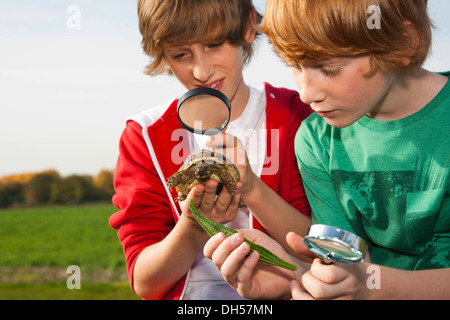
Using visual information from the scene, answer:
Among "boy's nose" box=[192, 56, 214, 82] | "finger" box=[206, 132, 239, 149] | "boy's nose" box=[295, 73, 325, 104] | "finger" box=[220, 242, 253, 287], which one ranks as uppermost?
"boy's nose" box=[192, 56, 214, 82]

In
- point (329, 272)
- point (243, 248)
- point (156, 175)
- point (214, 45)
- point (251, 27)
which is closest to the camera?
point (329, 272)

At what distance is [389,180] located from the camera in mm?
2439

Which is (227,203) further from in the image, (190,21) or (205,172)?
(190,21)

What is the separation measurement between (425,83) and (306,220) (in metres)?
1.01

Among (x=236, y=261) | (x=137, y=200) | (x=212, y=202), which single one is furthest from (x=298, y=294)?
(x=137, y=200)

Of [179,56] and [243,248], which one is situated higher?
[179,56]

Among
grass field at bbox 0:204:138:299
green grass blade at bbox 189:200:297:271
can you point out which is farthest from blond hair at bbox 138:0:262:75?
grass field at bbox 0:204:138:299

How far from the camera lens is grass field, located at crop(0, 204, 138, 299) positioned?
9.98 meters

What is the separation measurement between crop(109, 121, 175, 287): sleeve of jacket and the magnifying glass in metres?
1.36

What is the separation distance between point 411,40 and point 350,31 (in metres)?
0.37

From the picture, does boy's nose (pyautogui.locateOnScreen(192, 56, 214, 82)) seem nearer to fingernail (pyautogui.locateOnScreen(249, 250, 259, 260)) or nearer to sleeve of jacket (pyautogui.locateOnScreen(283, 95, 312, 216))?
sleeve of jacket (pyautogui.locateOnScreen(283, 95, 312, 216))

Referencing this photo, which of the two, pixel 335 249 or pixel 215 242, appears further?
pixel 215 242

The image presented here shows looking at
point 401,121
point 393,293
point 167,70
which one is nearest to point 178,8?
point 167,70

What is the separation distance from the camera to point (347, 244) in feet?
4.99
